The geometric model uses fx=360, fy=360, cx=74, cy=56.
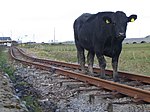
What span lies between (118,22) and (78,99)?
120 inches

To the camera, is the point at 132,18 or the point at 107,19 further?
the point at 132,18

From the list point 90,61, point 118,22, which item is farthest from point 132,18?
point 90,61

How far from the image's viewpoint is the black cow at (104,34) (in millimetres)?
11230

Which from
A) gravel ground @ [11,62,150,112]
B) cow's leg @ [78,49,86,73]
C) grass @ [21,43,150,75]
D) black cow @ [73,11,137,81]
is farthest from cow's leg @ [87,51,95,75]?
grass @ [21,43,150,75]

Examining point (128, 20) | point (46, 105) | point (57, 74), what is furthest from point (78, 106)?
point (57, 74)

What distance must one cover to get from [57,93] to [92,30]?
138 inches

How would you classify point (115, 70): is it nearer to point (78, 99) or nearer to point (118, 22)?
point (118, 22)

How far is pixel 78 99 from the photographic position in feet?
31.0

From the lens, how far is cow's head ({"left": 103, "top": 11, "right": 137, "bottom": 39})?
1102 centimetres

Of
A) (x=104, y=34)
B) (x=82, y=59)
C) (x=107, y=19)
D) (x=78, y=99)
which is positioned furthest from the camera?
(x=82, y=59)

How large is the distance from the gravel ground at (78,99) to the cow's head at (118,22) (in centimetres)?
184

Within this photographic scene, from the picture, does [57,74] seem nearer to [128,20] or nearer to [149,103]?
[128,20]

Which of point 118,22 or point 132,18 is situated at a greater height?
point 132,18

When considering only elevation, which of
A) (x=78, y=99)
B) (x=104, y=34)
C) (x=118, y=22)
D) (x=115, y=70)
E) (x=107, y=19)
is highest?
(x=107, y=19)
